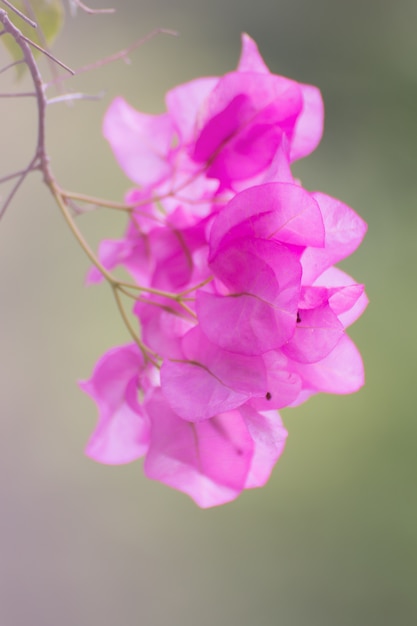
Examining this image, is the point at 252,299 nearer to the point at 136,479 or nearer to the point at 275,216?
the point at 275,216

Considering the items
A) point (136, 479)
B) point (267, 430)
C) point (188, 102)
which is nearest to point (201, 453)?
point (267, 430)

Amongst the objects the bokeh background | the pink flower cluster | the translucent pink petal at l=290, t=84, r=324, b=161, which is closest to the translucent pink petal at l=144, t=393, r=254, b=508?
the pink flower cluster

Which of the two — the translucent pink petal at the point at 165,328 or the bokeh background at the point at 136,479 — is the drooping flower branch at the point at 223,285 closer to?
the translucent pink petal at the point at 165,328

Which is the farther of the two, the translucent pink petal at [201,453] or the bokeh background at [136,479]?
the bokeh background at [136,479]

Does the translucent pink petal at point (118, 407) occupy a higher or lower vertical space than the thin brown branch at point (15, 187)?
lower

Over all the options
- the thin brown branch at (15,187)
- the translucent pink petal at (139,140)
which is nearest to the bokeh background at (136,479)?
the translucent pink petal at (139,140)

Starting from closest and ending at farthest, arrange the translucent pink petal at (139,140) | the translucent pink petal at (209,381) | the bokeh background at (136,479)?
the translucent pink petal at (209,381) < the translucent pink petal at (139,140) < the bokeh background at (136,479)

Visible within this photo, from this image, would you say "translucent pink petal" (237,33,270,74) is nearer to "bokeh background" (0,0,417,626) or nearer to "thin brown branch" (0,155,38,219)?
"thin brown branch" (0,155,38,219)
